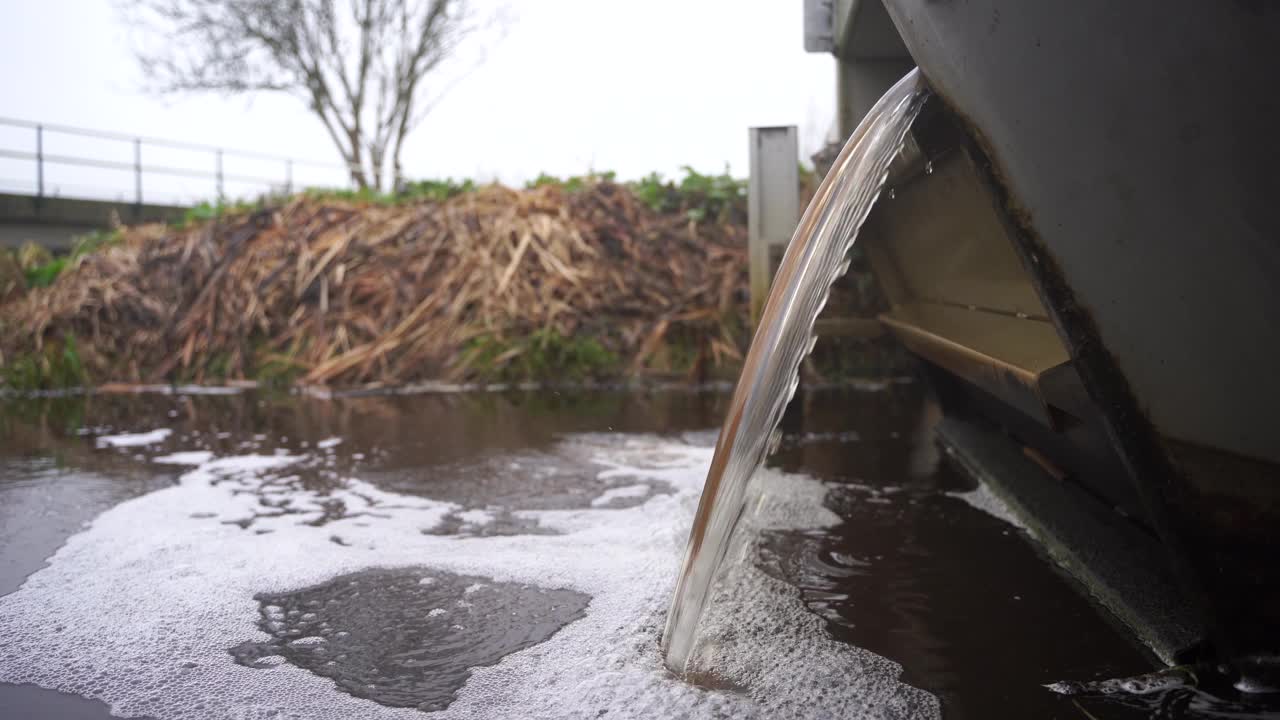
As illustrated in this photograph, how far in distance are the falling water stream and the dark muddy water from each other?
0.13 metres

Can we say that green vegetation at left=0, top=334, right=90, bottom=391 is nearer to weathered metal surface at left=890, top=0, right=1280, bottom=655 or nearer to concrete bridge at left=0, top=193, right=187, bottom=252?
weathered metal surface at left=890, top=0, right=1280, bottom=655

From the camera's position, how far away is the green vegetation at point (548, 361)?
5664 mm

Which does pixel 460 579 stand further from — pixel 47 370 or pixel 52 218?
pixel 52 218

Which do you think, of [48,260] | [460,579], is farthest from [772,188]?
[48,260]

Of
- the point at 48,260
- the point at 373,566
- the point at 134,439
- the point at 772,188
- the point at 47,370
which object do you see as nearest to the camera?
the point at 373,566

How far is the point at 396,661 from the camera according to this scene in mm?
1498

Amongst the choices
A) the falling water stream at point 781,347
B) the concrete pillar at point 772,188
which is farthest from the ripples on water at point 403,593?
the concrete pillar at point 772,188

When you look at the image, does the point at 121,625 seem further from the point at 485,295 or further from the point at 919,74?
the point at 485,295

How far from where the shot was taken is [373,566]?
6.59 feet

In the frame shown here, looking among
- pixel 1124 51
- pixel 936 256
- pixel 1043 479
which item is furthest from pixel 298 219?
pixel 1124 51

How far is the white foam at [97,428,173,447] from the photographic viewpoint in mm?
3621

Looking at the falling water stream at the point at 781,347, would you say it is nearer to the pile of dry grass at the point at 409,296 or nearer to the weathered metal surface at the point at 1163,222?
the weathered metal surface at the point at 1163,222

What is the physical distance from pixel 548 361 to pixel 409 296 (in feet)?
3.98

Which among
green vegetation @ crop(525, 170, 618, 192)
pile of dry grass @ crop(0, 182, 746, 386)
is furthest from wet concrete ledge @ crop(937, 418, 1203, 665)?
green vegetation @ crop(525, 170, 618, 192)
